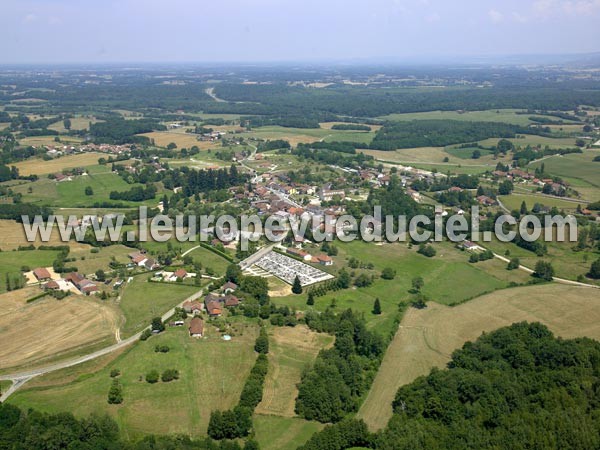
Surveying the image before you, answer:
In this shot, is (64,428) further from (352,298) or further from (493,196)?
(493,196)

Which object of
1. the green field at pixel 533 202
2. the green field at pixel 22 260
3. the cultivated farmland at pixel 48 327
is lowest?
the green field at pixel 533 202

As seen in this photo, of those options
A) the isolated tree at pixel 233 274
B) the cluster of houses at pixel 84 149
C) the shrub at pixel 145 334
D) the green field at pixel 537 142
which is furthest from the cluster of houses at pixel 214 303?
the green field at pixel 537 142

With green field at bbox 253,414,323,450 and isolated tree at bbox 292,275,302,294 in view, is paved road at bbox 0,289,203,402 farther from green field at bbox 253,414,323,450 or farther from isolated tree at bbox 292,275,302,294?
isolated tree at bbox 292,275,302,294

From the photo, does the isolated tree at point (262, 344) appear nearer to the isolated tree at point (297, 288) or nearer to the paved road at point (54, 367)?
the paved road at point (54, 367)

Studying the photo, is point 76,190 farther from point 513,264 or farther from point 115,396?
point 513,264

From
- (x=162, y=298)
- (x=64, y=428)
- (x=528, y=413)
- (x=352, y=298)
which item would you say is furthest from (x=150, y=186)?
(x=528, y=413)
